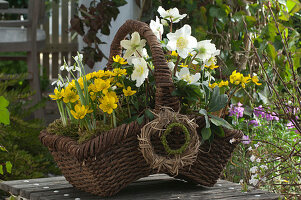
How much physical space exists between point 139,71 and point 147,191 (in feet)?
1.22

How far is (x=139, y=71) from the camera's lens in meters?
1.34

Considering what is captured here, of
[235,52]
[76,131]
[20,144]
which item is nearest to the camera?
[76,131]

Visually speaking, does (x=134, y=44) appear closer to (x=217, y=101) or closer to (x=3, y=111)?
(x=217, y=101)

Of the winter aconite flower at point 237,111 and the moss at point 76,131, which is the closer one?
the moss at point 76,131

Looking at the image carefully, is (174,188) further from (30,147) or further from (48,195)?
(30,147)

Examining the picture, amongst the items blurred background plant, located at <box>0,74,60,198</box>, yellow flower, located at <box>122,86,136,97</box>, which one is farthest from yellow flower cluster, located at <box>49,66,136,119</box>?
blurred background plant, located at <box>0,74,60,198</box>

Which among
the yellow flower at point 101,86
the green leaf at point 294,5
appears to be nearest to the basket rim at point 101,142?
the yellow flower at point 101,86

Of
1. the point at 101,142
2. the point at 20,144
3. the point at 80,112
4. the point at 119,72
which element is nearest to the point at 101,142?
the point at 101,142

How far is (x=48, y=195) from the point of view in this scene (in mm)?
1448

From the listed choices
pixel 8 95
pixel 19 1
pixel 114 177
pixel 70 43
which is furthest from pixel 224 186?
pixel 19 1

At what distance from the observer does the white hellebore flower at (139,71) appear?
52.1 inches

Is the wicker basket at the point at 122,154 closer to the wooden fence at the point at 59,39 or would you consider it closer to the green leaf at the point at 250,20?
the green leaf at the point at 250,20

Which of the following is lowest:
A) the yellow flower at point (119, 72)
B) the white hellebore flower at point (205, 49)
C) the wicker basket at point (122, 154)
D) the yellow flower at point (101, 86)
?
the wicker basket at point (122, 154)

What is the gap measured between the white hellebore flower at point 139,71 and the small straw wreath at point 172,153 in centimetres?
10
